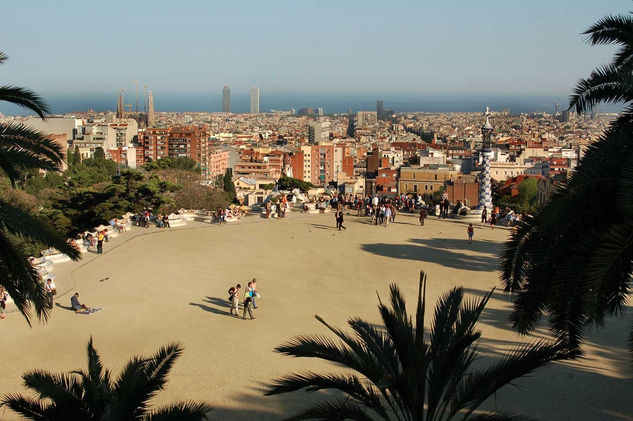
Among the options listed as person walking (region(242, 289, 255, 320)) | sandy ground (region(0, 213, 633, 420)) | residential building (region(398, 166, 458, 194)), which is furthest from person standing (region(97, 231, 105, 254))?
residential building (region(398, 166, 458, 194))

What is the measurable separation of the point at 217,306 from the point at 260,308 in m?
0.74

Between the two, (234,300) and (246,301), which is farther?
(234,300)

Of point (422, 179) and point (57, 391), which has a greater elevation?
point (422, 179)

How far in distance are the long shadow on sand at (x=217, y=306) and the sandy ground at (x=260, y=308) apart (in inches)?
0.7

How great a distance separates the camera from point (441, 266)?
15039 millimetres

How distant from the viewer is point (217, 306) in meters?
12.0

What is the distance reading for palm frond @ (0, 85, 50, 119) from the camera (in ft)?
20.2

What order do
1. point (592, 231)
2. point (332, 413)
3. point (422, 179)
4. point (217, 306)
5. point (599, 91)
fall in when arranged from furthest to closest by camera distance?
point (422, 179) < point (217, 306) < point (599, 91) < point (592, 231) < point (332, 413)

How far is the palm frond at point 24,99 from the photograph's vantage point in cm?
615

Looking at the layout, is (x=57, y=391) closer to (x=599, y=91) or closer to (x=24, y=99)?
(x=24, y=99)

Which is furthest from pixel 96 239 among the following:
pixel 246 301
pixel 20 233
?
pixel 20 233

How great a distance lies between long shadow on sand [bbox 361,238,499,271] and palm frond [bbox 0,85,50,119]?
10321 mm

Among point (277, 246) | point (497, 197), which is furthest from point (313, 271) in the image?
point (497, 197)

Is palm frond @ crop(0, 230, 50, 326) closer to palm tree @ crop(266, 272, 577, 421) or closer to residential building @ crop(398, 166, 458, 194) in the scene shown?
palm tree @ crop(266, 272, 577, 421)
